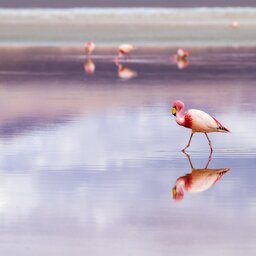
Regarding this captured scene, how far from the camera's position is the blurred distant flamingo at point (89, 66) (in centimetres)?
2295

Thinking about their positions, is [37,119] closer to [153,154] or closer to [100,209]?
[153,154]

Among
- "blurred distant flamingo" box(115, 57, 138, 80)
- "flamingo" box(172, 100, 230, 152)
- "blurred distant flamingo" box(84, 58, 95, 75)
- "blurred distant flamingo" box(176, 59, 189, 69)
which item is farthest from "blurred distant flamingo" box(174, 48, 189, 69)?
"flamingo" box(172, 100, 230, 152)

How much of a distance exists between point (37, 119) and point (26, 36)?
106 feet

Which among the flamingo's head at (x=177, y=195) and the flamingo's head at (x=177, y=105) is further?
the flamingo's head at (x=177, y=105)

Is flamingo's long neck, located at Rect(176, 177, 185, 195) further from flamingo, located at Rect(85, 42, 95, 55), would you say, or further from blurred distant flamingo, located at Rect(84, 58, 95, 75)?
flamingo, located at Rect(85, 42, 95, 55)

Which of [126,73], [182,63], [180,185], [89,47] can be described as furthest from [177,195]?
[89,47]

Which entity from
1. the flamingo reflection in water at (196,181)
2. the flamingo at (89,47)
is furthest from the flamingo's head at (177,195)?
the flamingo at (89,47)

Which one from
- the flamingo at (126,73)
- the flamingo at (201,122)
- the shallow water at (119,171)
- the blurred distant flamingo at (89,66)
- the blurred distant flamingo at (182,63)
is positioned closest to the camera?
the shallow water at (119,171)

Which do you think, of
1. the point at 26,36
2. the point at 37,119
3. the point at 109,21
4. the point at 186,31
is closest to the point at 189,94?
the point at 37,119

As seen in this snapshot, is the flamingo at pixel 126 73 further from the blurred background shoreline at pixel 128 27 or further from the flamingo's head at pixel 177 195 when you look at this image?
the blurred background shoreline at pixel 128 27

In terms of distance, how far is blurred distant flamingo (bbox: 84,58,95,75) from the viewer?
2295 cm

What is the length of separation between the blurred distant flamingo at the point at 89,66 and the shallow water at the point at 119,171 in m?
4.56

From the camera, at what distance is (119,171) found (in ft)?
30.5

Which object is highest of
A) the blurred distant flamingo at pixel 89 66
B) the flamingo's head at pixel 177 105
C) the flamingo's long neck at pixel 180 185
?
the blurred distant flamingo at pixel 89 66
